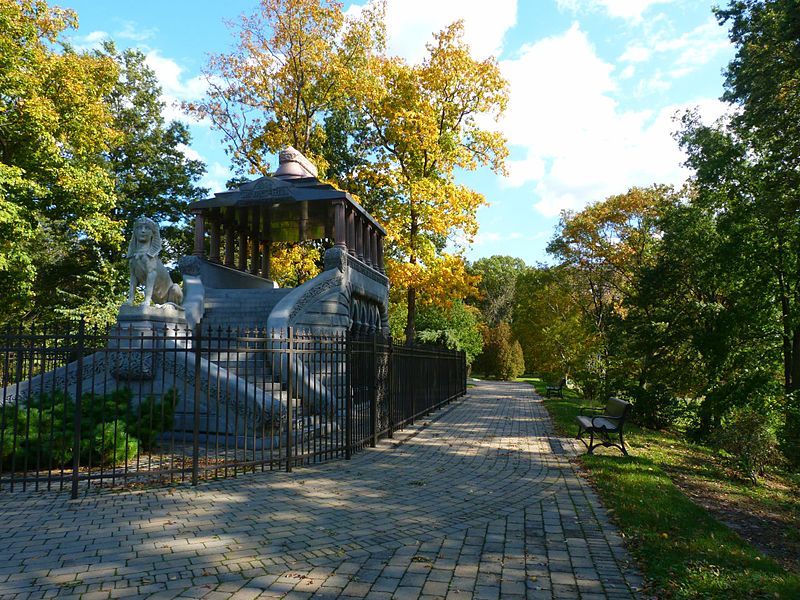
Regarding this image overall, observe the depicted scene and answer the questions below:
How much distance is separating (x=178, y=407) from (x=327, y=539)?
232 inches

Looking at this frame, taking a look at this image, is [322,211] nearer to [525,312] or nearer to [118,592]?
[118,592]

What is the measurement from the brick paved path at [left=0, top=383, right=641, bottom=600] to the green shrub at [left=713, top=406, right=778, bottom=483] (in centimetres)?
339

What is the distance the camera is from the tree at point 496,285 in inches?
2901

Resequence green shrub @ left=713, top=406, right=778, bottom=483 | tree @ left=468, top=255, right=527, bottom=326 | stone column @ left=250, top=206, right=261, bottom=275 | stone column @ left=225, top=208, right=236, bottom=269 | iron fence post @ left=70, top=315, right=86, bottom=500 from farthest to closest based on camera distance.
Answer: tree @ left=468, top=255, right=527, bottom=326 → stone column @ left=250, top=206, right=261, bottom=275 → stone column @ left=225, top=208, right=236, bottom=269 → green shrub @ left=713, top=406, right=778, bottom=483 → iron fence post @ left=70, top=315, right=86, bottom=500

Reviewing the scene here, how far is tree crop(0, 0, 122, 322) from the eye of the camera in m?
20.4

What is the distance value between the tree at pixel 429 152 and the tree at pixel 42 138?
11866mm

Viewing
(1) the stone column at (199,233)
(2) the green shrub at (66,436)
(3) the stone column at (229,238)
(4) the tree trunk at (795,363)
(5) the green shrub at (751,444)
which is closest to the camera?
(2) the green shrub at (66,436)

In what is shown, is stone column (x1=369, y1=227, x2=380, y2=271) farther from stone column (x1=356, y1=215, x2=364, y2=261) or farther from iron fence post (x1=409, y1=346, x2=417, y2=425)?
iron fence post (x1=409, y1=346, x2=417, y2=425)

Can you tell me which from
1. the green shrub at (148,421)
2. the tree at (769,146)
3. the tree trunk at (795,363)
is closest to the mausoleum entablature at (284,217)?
the green shrub at (148,421)

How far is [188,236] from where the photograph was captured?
106ft

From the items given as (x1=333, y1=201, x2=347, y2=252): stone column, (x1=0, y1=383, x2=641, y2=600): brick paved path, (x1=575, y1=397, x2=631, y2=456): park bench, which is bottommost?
(x1=0, y1=383, x2=641, y2=600): brick paved path

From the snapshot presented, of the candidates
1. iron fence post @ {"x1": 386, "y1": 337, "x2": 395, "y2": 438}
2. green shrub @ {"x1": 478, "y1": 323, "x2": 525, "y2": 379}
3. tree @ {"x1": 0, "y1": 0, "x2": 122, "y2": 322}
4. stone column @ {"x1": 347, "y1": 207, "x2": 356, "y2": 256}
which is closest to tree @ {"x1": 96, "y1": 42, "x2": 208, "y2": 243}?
tree @ {"x1": 0, "y1": 0, "x2": 122, "y2": 322}

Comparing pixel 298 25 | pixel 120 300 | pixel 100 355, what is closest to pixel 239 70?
pixel 298 25

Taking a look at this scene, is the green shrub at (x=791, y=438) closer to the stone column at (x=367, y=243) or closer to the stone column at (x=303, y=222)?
the stone column at (x=367, y=243)
